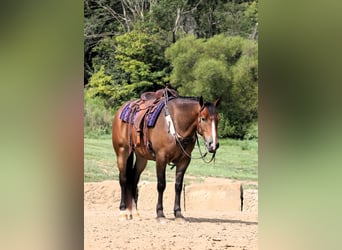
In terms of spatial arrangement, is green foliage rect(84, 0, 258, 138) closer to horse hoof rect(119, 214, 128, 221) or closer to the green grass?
the green grass

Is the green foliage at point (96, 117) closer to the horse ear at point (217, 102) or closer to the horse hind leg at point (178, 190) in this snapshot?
the horse hind leg at point (178, 190)

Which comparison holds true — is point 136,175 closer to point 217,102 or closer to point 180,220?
point 180,220

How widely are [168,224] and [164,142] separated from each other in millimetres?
380

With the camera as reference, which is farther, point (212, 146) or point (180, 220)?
point (180, 220)

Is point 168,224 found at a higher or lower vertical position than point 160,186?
lower

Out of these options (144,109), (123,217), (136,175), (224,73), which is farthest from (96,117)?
(224,73)

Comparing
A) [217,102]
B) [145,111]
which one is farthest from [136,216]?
[217,102]

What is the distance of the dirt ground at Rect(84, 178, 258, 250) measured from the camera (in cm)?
245

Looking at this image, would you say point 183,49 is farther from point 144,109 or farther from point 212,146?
point 212,146

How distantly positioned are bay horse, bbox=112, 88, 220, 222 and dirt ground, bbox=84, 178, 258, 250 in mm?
42

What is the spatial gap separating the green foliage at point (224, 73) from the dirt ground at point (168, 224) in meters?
0.33

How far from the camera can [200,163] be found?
8.46ft

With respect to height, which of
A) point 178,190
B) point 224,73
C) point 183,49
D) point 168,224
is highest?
point 183,49

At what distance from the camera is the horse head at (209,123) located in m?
2.46
